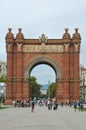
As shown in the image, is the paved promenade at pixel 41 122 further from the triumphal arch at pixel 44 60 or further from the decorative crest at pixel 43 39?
the decorative crest at pixel 43 39

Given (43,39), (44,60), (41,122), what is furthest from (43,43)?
(41,122)

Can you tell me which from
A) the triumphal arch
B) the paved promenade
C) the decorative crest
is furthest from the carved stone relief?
the paved promenade

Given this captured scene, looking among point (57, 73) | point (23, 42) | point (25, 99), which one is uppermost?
point (23, 42)

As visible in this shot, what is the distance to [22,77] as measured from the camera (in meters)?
78.1

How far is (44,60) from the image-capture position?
255 ft

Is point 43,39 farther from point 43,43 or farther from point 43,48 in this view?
point 43,48

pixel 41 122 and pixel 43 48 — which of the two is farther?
pixel 43 48

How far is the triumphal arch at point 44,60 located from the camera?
77.6 metres

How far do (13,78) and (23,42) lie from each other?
22.6 ft

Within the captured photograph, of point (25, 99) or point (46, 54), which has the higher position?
point (46, 54)

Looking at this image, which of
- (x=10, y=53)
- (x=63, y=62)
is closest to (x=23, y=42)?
(x=10, y=53)

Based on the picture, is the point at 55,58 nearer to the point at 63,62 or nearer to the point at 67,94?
the point at 63,62

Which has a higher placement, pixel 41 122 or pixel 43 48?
pixel 43 48

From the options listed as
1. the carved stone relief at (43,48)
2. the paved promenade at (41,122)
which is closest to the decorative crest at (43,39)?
the carved stone relief at (43,48)
